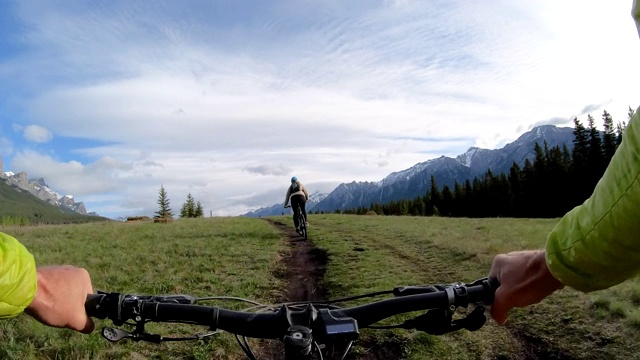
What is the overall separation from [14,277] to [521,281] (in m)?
2.07

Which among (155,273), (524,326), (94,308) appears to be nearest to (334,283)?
(524,326)

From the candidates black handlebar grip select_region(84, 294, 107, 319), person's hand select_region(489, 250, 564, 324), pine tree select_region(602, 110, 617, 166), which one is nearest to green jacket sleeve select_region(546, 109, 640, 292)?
person's hand select_region(489, 250, 564, 324)

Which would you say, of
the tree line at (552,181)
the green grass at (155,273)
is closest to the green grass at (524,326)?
the green grass at (155,273)

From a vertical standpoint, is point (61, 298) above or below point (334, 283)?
above

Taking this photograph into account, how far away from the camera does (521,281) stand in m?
1.96

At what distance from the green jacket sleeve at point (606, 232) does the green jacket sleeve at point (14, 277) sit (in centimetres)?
203

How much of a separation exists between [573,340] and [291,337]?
6376 millimetres

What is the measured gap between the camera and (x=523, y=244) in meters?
15.1

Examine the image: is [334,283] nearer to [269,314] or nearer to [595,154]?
[269,314]

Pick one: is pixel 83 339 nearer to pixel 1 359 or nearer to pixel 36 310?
pixel 1 359

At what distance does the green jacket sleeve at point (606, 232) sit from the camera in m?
1.33

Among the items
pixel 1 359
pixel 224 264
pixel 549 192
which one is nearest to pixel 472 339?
pixel 1 359

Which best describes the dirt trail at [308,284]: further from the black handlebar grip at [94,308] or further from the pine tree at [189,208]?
the pine tree at [189,208]

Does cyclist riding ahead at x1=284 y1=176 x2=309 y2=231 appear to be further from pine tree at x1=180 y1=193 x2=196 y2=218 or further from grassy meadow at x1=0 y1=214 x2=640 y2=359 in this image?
pine tree at x1=180 y1=193 x2=196 y2=218
